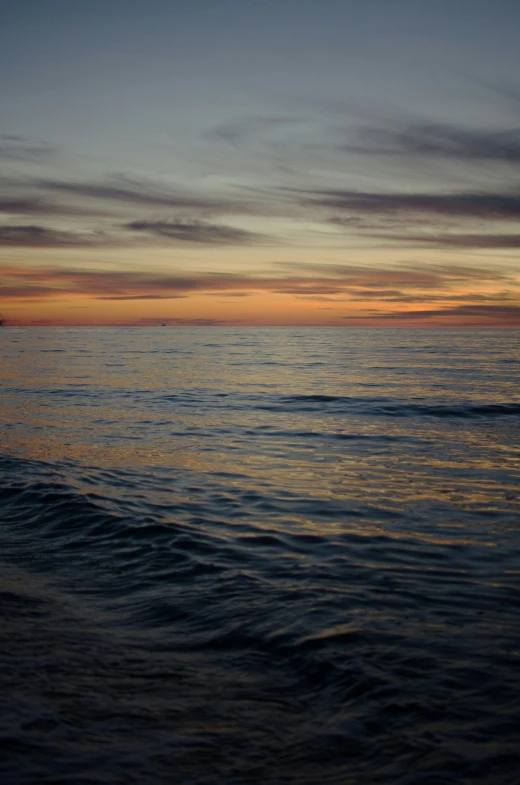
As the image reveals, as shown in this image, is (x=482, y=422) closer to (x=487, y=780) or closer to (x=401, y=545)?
(x=401, y=545)

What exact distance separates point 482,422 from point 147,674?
21314 millimetres

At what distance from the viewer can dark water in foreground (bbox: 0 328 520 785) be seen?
4703 millimetres

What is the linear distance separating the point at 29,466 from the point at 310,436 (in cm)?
964

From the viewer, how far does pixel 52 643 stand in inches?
248

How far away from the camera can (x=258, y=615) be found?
23.3 ft

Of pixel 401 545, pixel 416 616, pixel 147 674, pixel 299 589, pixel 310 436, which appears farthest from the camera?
pixel 310 436

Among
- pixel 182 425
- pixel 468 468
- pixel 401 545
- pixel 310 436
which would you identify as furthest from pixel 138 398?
pixel 401 545

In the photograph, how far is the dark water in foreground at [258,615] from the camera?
470 centimetres

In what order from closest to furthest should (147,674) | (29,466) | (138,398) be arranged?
(147,674) → (29,466) → (138,398)

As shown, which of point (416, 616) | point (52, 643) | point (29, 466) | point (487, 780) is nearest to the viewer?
point (487, 780)

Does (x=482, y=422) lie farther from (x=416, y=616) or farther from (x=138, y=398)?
(x=416, y=616)

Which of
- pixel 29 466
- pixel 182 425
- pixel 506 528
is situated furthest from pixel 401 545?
pixel 182 425

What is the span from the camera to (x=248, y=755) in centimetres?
464

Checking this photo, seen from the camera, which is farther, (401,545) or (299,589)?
(401,545)
